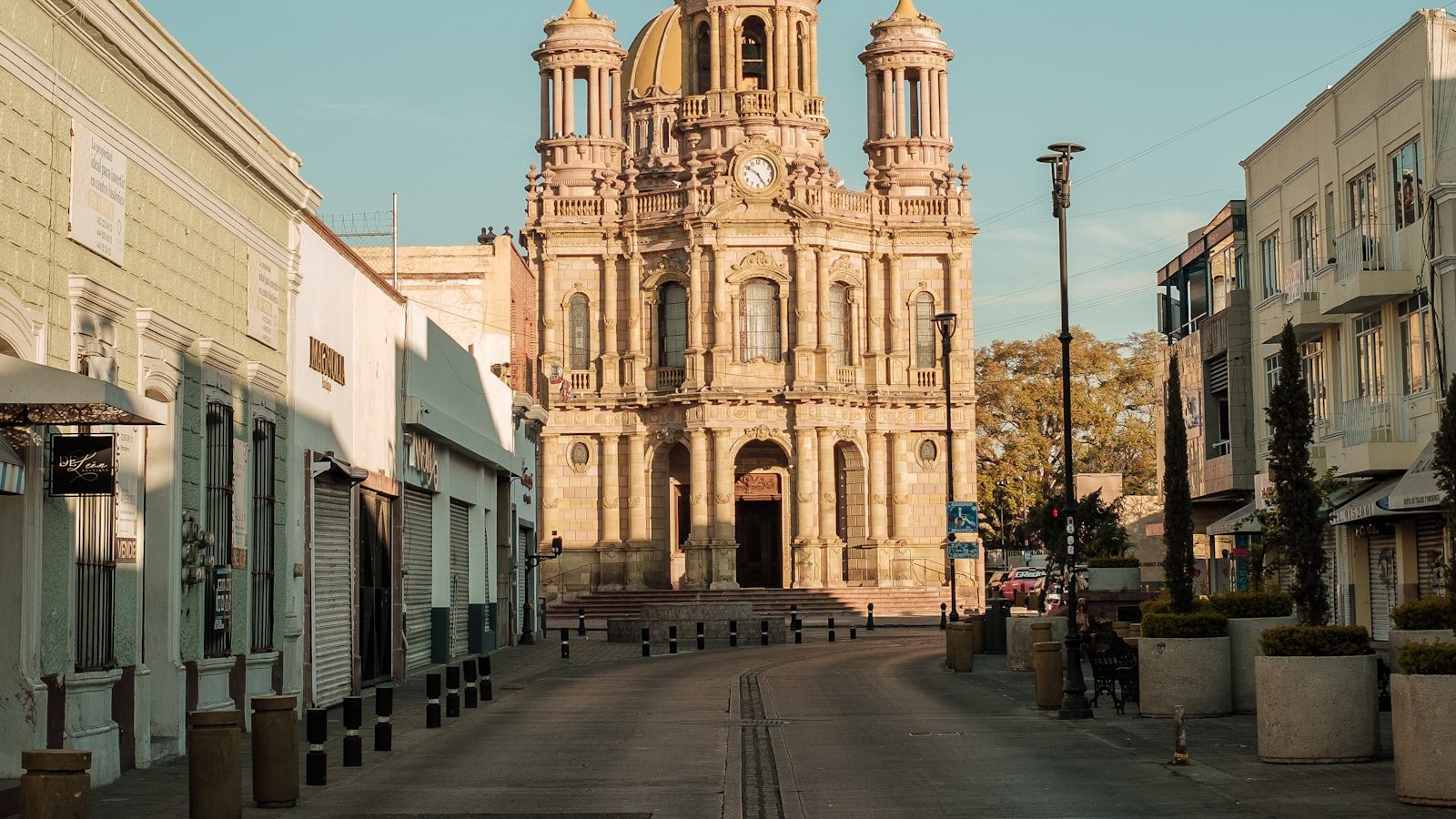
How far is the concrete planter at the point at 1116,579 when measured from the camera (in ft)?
123

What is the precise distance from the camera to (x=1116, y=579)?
3766cm

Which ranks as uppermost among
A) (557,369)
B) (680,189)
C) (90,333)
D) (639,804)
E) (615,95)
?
(615,95)

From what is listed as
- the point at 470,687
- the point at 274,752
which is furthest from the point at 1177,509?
the point at 274,752

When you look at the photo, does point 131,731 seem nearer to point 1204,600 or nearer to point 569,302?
point 1204,600

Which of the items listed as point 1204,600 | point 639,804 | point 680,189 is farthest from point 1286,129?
point 680,189

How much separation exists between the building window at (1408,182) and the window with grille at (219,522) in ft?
67.6

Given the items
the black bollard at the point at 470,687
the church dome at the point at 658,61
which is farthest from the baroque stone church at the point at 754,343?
the black bollard at the point at 470,687

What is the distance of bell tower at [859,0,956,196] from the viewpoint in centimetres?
7575

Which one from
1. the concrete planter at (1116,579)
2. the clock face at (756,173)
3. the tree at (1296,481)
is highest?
the clock face at (756,173)

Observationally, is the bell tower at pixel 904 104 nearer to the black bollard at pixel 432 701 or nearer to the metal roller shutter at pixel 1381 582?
the metal roller shutter at pixel 1381 582

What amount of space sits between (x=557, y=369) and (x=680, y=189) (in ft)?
26.5

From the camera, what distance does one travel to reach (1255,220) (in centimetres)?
4447

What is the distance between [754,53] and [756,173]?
7195 millimetres

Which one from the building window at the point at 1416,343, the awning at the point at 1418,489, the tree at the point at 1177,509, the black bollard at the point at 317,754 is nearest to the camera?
the black bollard at the point at 317,754
